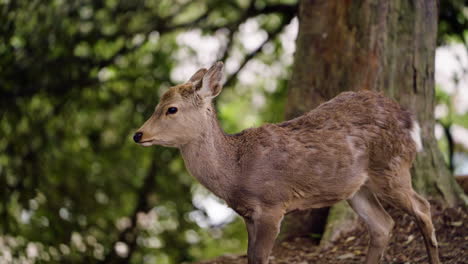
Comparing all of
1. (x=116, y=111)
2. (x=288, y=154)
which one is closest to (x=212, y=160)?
(x=288, y=154)

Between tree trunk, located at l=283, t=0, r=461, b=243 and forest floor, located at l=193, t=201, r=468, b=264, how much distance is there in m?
0.22

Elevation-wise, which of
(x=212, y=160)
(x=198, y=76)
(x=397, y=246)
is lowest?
(x=397, y=246)

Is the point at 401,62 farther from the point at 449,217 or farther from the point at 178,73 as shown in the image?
the point at 178,73

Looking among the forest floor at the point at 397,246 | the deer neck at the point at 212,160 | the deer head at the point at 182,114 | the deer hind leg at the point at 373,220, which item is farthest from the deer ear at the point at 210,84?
the forest floor at the point at 397,246

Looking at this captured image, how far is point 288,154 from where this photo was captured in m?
5.52

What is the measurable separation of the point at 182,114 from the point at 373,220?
169 centimetres

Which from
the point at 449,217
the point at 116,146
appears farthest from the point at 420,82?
the point at 116,146

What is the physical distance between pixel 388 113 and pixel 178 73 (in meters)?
4.62

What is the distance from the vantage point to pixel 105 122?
10.2 metres

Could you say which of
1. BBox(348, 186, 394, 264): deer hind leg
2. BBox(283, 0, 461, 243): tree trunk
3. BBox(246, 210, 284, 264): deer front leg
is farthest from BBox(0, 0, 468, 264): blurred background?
BBox(246, 210, 284, 264): deer front leg

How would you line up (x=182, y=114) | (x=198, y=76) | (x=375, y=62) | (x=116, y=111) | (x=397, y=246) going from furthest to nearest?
(x=116, y=111) < (x=375, y=62) < (x=397, y=246) < (x=198, y=76) < (x=182, y=114)

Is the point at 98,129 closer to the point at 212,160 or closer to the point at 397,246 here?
the point at 397,246

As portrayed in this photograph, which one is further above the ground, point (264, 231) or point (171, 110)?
point (171, 110)

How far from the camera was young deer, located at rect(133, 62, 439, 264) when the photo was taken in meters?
5.42
